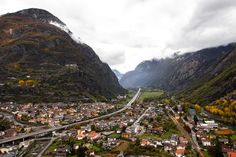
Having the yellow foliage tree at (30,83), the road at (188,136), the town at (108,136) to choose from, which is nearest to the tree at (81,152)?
the town at (108,136)

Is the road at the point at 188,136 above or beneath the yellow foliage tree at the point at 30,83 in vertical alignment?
beneath

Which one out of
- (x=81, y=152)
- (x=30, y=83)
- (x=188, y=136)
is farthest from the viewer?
(x=30, y=83)

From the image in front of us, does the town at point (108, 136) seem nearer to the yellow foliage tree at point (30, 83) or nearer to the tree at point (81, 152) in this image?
the tree at point (81, 152)

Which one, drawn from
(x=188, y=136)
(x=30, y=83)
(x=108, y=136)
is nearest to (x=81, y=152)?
(x=108, y=136)

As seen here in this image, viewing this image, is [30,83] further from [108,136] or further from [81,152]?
[81,152]

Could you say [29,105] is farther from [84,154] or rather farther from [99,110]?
[84,154]

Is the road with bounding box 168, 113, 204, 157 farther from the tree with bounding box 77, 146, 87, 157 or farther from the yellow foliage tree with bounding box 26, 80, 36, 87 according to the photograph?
the yellow foliage tree with bounding box 26, 80, 36, 87

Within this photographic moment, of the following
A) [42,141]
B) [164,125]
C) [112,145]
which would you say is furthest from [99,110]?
[112,145]

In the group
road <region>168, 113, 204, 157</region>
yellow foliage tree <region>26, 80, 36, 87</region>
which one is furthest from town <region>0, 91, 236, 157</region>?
yellow foliage tree <region>26, 80, 36, 87</region>
